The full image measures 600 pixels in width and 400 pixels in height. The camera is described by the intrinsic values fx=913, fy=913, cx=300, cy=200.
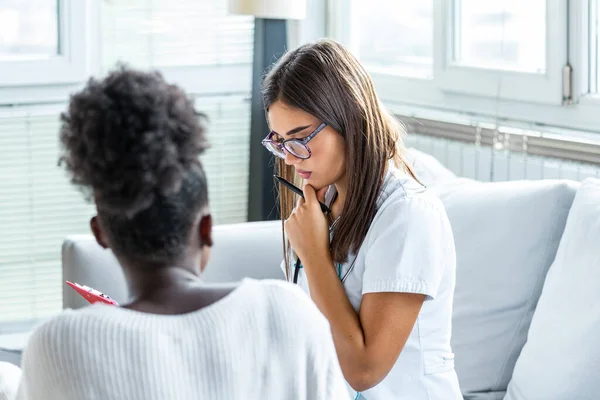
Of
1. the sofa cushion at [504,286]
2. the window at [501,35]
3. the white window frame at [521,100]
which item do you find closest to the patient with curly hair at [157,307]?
the sofa cushion at [504,286]

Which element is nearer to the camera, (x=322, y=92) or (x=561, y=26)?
(x=322, y=92)

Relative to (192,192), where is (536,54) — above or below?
above

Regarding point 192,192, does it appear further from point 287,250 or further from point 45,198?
point 45,198

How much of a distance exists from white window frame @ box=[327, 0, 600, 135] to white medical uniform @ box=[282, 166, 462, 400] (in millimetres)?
1136

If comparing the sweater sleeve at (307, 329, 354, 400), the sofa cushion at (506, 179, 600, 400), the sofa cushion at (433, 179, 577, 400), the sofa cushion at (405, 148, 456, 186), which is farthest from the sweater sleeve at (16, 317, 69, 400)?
the sofa cushion at (405, 148, 456, 186)

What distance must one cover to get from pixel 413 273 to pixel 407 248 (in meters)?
0.04

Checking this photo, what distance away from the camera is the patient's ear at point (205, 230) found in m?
0.96

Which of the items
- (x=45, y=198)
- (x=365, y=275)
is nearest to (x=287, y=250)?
(x=365, y=275)

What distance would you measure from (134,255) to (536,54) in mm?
2078

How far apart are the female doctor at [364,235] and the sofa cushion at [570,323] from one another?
0.37 m

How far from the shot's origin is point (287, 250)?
1.85 metres

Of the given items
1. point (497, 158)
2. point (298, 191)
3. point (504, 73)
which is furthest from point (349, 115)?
point (504, 73)

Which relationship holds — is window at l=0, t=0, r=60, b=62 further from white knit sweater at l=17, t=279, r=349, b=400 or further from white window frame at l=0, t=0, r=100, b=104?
white knit sweater at l=17, t=279, r=349, b=400

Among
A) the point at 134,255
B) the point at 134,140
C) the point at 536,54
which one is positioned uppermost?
the point at 536,54
